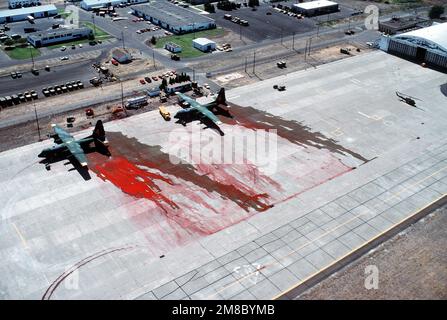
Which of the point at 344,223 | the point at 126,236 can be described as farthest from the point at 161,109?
the point at 344,223

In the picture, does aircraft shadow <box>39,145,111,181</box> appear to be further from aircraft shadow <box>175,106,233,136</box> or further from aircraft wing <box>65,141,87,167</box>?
aircraft shadow <box>175,106,233,136</box>

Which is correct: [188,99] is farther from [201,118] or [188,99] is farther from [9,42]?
[9,42]

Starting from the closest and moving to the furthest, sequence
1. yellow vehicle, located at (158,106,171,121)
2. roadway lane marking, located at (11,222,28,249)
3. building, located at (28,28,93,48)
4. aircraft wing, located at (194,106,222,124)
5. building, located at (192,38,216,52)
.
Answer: roadway lane marking, located at (11,222,28,249) < aircraft wing, located at (194,106,222,124) < yellow vehicle, located at (158,106,171,121) < building, located at (192,38,216,52) < building, located at (28,28,93,48)

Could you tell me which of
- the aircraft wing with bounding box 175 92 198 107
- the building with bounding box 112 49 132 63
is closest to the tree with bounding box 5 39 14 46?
the building with bounding box 112 49 132 63

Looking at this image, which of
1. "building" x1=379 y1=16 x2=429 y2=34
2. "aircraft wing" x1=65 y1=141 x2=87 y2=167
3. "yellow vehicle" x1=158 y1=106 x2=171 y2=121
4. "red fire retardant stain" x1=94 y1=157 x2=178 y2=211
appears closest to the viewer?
"red fire retardant stain" x1=94 y1=157 x2=178 y2=211

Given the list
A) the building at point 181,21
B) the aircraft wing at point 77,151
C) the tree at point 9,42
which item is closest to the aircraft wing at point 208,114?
Answer: the aircraft wing at point 77,151

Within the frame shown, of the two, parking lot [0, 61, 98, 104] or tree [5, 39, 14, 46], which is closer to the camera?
parking lot [0, 61, 98, 104]

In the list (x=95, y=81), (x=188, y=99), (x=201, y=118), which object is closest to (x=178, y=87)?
(x=188, y=99)
